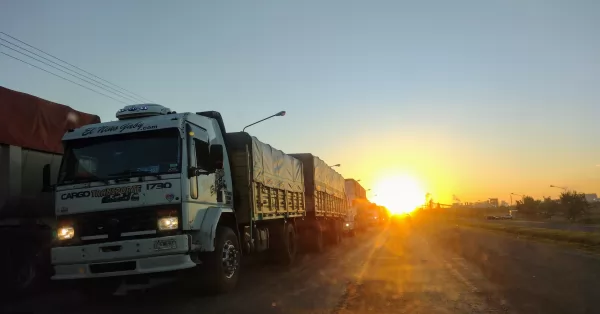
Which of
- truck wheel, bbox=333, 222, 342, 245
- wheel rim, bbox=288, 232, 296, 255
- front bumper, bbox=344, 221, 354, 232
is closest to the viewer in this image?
wheel rim, bbox=288, 232, 296, 255

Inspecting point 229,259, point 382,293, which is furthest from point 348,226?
point 229,259

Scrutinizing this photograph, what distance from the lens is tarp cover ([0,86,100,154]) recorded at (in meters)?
9.67

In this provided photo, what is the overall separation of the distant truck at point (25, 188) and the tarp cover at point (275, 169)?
427 centimetres

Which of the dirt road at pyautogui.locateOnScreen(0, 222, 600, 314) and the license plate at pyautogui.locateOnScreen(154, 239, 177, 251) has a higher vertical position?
the license plate at pyautogui.locateOnScreen(154, 239, 177, 251)

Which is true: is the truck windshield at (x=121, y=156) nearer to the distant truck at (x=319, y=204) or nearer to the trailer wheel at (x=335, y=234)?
the distant truck at (x=319, y=204)

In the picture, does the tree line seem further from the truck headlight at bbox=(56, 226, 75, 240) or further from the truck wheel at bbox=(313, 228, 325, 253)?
the truck headlight at bbox=(56, 226, 75, 240)

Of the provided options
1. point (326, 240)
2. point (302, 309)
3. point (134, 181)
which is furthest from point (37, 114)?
point (326, 240)

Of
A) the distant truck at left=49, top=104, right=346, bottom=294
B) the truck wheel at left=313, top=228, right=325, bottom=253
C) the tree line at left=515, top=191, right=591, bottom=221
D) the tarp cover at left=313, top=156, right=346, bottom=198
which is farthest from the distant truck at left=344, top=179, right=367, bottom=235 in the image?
the tree line at left=515, top=191, right=591, bottom=221

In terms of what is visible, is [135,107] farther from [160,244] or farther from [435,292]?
[435,292]

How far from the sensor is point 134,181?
8.23 meters

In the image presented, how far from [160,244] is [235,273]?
2215 millimetres

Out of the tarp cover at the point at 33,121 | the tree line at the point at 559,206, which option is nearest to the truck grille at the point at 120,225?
the tarp cover at the point at 33,121

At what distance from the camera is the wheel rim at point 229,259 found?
9.35 m

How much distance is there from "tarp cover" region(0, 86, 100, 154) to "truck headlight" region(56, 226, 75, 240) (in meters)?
2.39
